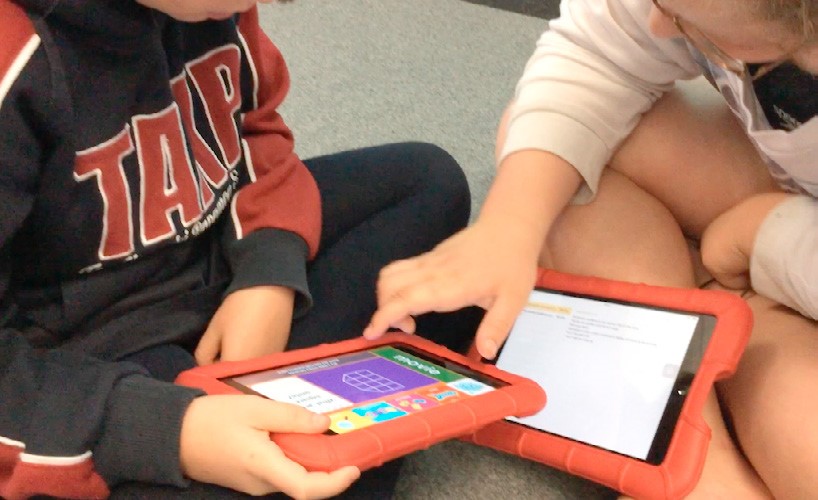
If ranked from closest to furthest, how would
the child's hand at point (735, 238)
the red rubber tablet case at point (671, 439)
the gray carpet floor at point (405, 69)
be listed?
the red rubber tablet case at point (671, 439), the child's hand at point (735, 238), the gray carpet floor at point (405, 69)

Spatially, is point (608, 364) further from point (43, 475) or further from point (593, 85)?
point (43, 475)

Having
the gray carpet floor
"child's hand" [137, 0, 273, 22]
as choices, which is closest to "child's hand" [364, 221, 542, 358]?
"child's hand" [137, 0, 273, 22]

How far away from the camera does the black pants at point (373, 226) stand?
656 millimetres

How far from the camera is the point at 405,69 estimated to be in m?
1.19

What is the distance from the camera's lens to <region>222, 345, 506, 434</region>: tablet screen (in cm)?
46

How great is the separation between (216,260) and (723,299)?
39cm

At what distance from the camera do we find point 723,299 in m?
0.60

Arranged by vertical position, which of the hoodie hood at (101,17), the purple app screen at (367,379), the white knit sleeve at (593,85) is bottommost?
the purple app screen at (367,379)

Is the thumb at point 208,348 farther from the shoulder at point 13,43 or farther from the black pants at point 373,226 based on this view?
the shoulder at point 13,43

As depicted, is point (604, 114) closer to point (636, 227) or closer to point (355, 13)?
point (636, 227)

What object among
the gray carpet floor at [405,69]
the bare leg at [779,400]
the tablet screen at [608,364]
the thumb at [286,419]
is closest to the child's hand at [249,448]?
the thumb at [286,419]

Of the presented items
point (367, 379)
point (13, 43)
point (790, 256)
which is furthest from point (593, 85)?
point (13, 43)

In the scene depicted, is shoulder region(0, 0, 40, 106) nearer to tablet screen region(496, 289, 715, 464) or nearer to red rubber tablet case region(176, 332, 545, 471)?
red rubber tablet case region(176, 332, 545, 471)

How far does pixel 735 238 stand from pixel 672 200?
94mm
